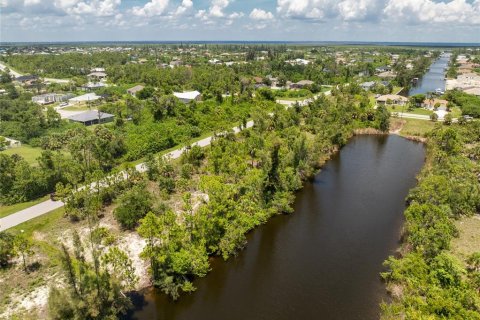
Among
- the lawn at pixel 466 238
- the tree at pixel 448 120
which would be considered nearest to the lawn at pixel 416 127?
the tree at pixel 448 120

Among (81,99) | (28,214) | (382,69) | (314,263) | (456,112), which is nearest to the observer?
(314,263)

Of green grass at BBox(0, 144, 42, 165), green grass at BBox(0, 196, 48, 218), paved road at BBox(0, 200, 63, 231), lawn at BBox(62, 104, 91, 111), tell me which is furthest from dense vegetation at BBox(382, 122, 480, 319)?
lawn at BBox(62, 104, 91, 111)

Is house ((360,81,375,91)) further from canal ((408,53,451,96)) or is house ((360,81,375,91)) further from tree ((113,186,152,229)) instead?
tree ((113,186,152,229))

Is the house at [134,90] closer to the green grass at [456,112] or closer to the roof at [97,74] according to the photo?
the roof at [97,74]

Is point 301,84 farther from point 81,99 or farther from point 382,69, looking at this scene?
point 81,99

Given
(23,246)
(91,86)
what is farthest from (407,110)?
(91,86)

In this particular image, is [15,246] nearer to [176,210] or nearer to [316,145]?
[176,210]

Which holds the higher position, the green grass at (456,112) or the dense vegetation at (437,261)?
the green grass at (456,112)
